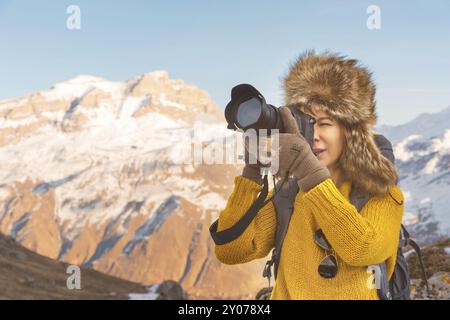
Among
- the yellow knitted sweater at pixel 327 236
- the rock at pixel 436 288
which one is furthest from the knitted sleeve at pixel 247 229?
the rock at pixel 436 288

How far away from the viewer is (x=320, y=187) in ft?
8.66

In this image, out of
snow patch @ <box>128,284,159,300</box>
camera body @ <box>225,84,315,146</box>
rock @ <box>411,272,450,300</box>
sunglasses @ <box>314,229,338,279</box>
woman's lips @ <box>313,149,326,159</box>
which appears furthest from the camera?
snow patch @ <box>128,284,159,300</box>

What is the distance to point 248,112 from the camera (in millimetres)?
2652

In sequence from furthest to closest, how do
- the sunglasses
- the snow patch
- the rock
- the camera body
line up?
the snow patch, the rock, the sunglasses, the camera body

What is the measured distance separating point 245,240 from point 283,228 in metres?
0.25

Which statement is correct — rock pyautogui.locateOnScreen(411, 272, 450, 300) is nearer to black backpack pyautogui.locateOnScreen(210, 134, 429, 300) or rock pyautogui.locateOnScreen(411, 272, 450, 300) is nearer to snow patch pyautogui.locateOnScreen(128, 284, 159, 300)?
black backpack pyautogui.locateOnScreen(210, 134, 429, 300)

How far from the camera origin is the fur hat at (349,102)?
2760 mm

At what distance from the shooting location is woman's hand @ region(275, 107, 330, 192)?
2602 mm

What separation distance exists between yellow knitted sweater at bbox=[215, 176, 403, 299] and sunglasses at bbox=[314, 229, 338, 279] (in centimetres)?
5

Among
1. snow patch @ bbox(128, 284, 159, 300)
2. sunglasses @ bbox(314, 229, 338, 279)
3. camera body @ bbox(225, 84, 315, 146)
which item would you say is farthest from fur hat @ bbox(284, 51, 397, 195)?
snow patch @ bbox(128, 284, 159, 300)

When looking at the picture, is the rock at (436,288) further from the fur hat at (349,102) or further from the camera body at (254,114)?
the camera body at (254,114)

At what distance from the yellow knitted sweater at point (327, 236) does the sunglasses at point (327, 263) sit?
1.9 inches
